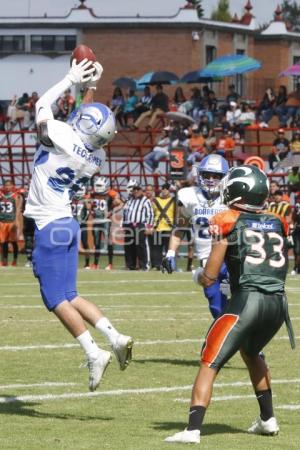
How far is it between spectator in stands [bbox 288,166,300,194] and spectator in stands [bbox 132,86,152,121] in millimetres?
6908

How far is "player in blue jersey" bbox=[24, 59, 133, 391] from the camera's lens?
7180 millimetres

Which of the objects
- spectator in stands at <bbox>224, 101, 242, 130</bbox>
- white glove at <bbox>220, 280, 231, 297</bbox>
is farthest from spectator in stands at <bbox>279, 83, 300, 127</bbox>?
white glove at <bbox>220, 280, 231, 297</bbox>

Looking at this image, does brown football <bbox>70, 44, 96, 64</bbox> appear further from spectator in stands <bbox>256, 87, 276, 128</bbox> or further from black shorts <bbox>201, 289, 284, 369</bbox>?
spectator in stands <bbox>256, 87, 276, 128</bbox>

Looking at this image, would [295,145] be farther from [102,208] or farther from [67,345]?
[67,345]

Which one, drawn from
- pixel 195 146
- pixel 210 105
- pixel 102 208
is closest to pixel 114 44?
pixel 210 105

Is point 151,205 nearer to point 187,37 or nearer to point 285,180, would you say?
point 285,180

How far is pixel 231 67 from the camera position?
28.4m

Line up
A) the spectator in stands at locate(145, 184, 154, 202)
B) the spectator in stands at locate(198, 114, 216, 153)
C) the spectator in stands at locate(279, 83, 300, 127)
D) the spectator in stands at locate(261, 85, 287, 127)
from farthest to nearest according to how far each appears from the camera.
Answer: the spectator in stands at locate(261, 85, 287, 127)
the spectator in stands at locate(279, 83, 300, 127)
the spectator in stands at locate(198, 114, 216, 153)
the spectator in stands at locate(145, 184, 154, 202)

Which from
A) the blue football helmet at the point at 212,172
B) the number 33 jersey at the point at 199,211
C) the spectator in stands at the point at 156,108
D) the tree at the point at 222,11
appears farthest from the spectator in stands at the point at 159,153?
the tree at the point at 222,11

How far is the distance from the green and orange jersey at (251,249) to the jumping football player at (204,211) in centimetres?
255

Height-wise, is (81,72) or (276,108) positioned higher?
(81,72)

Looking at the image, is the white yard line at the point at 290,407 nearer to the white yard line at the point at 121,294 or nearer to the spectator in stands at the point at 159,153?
the white yard line at the point at 121,294

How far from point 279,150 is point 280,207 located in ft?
17.6

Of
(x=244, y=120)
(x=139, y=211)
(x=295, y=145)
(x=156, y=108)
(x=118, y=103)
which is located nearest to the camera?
(x=139, y=211)
